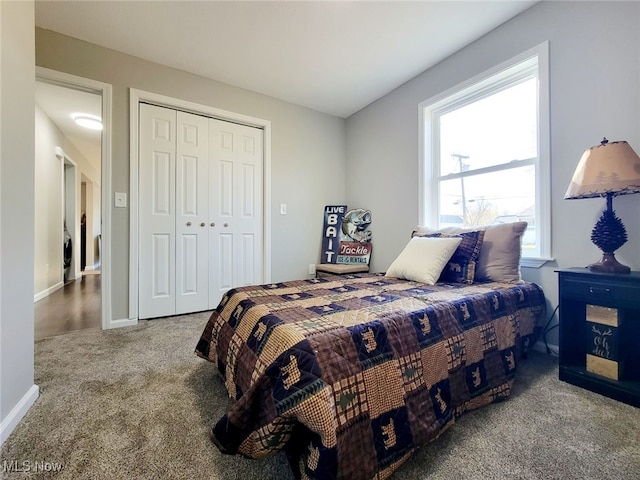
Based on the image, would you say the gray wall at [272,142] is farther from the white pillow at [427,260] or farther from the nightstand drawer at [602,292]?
the nightstand drawer at [602,292]

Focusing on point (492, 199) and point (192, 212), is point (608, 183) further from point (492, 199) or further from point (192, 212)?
point (192, 212)

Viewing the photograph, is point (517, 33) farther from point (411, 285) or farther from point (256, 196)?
point (256, 196)

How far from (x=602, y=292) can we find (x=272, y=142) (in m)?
3.12

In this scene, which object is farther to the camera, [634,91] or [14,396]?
[634,91]

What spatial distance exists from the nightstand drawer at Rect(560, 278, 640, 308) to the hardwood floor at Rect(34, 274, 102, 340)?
140 inches

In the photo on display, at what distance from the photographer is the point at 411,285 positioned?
6.15 feet

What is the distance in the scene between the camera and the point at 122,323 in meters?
2.48

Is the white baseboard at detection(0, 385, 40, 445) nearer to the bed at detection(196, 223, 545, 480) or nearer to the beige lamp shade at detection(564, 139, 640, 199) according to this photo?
the bed at detection(196, 223, 545, 480)

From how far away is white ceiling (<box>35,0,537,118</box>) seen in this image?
78.6 inches

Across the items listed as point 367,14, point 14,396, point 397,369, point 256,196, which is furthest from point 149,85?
point 397,369

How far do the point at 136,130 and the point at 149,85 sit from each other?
466mm

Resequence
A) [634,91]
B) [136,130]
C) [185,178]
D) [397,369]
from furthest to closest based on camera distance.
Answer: [185,178]
[136,130]
[634,91]
[397,369]

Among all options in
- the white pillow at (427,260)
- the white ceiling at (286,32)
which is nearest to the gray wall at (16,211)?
the white ceiling at (286,32)

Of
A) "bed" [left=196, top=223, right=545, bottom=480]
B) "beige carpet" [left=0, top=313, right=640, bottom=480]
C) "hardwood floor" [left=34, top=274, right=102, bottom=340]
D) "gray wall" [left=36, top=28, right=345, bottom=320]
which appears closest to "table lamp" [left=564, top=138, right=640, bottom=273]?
"bed" [left=196, top=223, right=545, bottom=480]
